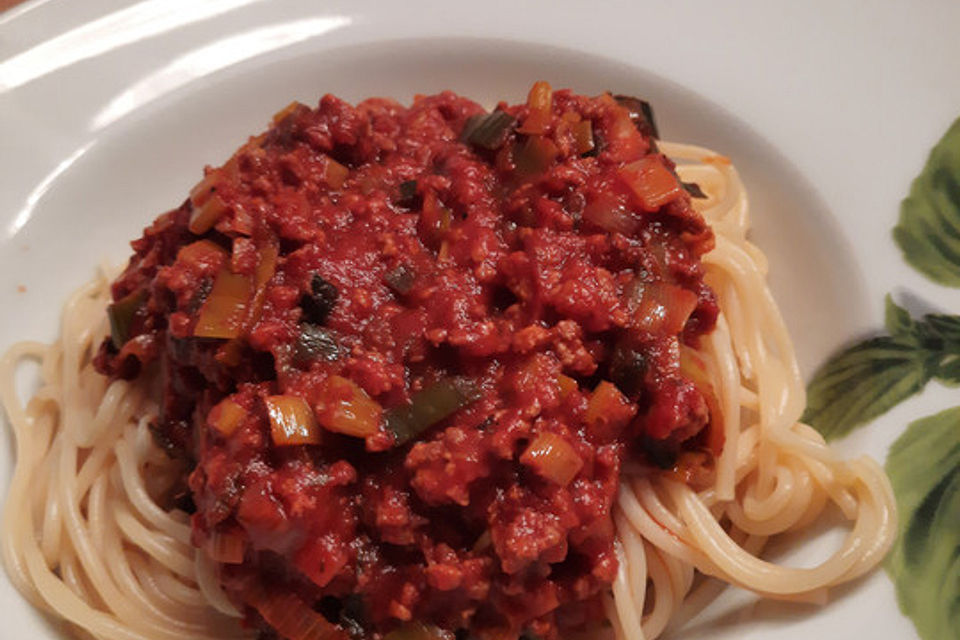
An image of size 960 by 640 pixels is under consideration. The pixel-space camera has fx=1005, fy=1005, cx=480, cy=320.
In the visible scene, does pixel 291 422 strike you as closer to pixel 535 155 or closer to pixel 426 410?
pixel 426 410

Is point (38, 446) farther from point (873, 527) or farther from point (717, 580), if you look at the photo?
point (873, 527)

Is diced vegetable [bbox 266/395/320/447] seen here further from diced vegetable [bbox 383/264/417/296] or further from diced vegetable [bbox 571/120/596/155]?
diced vegetable [bbox 571/120/596/155]

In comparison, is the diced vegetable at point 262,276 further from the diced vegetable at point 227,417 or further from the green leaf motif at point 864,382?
the green leaf motif at point 864,382

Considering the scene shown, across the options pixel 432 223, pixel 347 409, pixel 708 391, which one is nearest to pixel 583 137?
pixel 432 223

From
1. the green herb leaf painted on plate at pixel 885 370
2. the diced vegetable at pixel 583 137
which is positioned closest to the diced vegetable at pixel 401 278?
the diced vegetable at pixel 583 137

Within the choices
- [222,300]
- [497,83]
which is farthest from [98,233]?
[497,83]

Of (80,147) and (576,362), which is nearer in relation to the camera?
(576,362)
